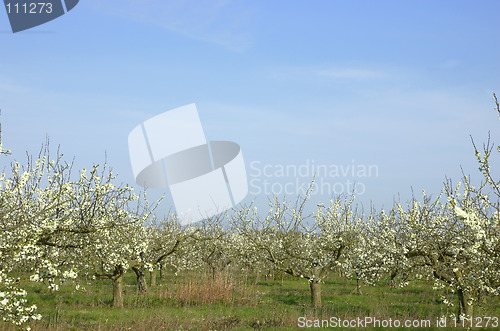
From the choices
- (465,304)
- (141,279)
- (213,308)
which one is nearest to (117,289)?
(141,279)

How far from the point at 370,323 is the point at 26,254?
42.0 feet

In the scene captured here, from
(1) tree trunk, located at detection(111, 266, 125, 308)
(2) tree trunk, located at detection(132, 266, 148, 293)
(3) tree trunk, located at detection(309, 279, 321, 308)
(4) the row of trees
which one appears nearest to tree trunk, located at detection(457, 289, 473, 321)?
(4) the row of trees

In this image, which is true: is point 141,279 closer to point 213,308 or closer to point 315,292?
point 213,308

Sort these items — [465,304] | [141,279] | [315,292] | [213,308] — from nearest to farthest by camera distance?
1. [465,304]
2. [213,308]
3. [315,292]
4. [141,279]

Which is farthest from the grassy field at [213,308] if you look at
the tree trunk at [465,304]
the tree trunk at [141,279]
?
the tree trunk at [141,279]

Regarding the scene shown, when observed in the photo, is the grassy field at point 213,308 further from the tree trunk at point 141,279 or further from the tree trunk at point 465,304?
the tree trunk at point 141,279

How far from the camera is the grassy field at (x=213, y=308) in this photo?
16719 mm

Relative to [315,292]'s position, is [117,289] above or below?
above

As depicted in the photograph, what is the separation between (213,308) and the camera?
66.6ft

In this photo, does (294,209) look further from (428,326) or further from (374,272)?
(428,326)

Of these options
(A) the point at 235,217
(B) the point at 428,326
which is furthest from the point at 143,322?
(A) the point at 235,217

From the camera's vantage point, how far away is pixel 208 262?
33062 mm

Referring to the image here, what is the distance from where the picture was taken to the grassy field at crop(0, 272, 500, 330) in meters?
16.7

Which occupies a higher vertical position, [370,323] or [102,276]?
[102,276]
